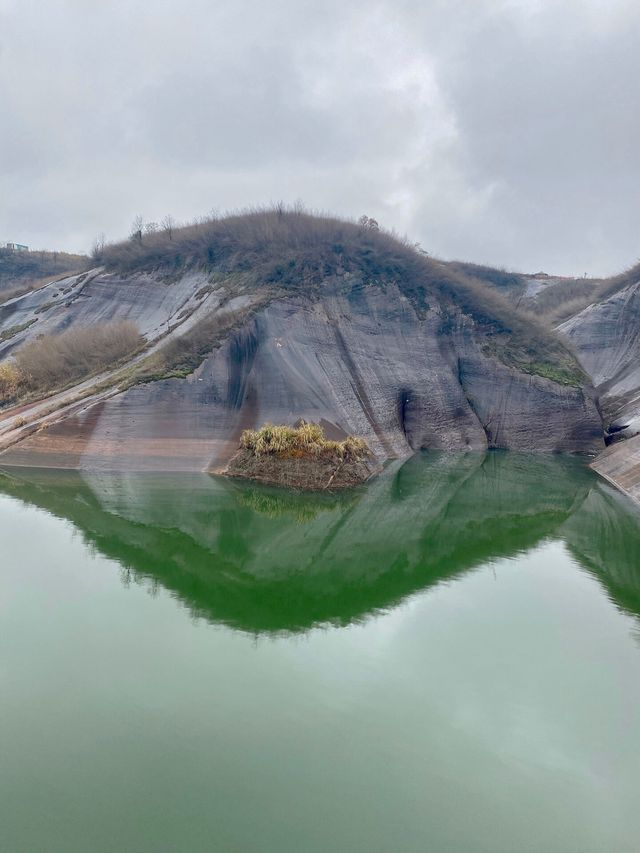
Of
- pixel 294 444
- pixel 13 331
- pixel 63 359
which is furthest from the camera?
pixel 13 331

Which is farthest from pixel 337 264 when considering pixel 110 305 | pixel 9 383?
pixel 9 383

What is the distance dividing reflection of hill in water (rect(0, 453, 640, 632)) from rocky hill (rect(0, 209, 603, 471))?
3.42 m

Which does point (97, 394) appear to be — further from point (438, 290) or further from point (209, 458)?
point (438, 290)

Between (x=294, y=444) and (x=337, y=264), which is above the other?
(x=337, y=264)

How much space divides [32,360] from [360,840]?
34.1 m

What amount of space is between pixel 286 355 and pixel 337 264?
44.0 feet

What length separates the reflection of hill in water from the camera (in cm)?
1645

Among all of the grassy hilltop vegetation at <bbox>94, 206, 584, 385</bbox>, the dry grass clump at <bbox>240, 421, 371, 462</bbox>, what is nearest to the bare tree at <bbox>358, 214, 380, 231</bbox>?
the grassy hilltop vegetation at <bbox>94, 206, 584, 385</bbox>

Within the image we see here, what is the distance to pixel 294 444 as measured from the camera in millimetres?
27812

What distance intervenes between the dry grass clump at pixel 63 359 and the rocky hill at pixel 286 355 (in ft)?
3.59

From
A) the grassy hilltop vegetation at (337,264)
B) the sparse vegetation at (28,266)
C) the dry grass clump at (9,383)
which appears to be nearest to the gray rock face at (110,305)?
the grassy hilltop vegetation at (337,264)

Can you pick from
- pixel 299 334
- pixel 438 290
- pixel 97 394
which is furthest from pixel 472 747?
pixel 438 290

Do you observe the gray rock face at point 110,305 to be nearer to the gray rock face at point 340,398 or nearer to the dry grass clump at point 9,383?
the gray rock face at point 340,398

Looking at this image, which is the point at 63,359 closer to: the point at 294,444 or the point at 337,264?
the point at 294,444
